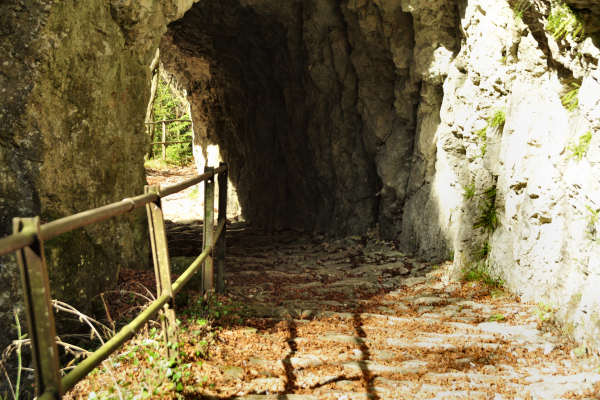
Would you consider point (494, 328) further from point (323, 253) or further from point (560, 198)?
point (323, 253)

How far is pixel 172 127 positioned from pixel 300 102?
49.7ft

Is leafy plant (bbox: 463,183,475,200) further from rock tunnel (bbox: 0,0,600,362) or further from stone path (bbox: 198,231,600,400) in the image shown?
stone path (bbox: 198,231,600,400)

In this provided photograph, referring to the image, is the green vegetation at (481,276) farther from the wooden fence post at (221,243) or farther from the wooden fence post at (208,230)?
the wooden fence post at (208,230)

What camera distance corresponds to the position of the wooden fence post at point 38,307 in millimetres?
1626

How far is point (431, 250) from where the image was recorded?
7629 millimetres

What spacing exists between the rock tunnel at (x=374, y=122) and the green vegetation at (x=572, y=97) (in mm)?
42

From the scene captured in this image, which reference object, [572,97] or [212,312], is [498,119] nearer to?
[572,97]

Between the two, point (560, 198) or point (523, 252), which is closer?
point (560, 198)

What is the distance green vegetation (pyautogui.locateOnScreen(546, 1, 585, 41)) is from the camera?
3.80m

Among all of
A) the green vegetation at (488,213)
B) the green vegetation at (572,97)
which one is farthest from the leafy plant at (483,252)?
the green vegetation at (572,97)

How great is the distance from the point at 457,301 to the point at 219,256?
244 cm

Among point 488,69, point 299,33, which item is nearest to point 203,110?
point 299,33

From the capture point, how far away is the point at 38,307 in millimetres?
1656

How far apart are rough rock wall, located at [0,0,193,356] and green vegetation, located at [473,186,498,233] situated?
12.5ft
